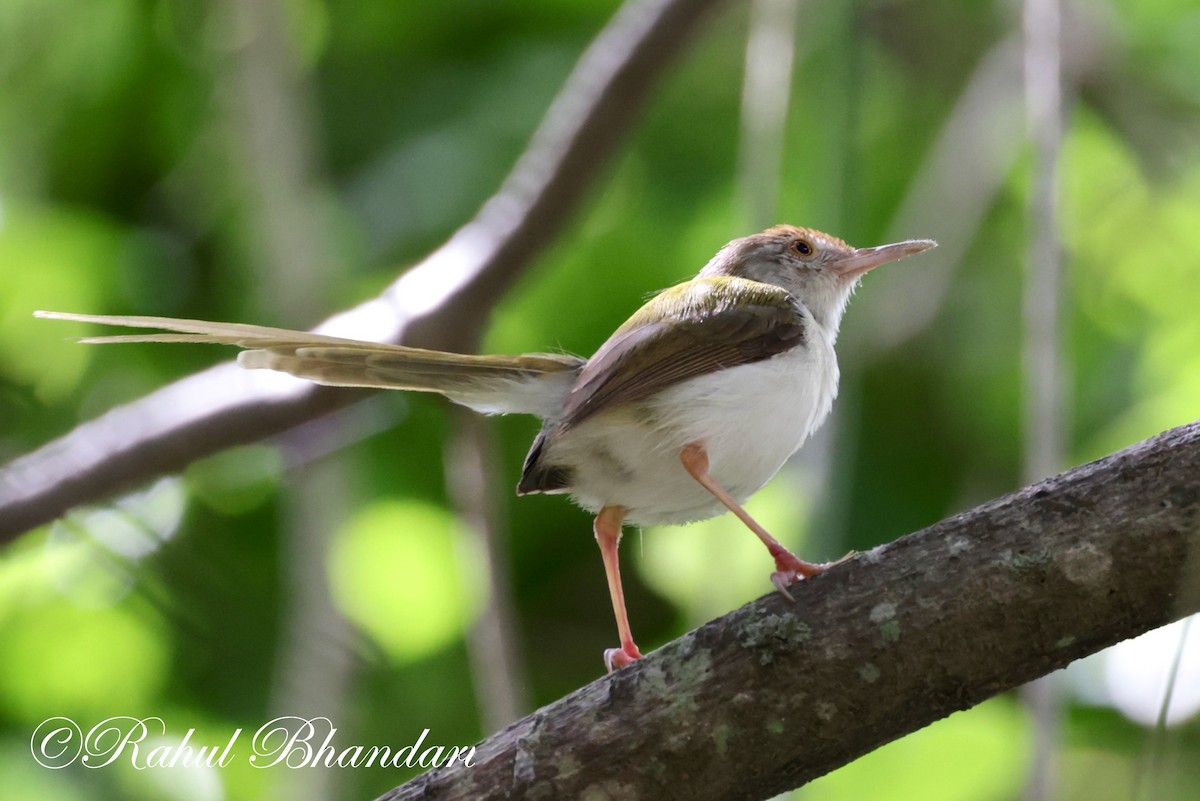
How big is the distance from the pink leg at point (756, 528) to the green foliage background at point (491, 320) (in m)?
0.77

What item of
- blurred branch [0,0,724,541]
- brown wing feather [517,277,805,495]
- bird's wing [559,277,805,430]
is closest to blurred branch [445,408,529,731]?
blurred branch [0,0,724,541]

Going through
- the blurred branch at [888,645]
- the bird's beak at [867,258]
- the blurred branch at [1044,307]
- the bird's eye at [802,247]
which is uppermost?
the bird's eye at [802,247]

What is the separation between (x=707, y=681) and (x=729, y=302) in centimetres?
141

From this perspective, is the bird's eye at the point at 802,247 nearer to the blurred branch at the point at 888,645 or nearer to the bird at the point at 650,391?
the bird at the point at 650,391

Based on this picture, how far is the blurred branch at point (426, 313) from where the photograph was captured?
3.70 m

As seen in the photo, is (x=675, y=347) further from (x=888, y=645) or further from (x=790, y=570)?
(x=888, y=645)

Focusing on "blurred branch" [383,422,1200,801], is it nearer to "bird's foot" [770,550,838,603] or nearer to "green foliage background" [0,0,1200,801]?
"bird's foot" [770,550,838,603]

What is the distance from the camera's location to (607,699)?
217cm

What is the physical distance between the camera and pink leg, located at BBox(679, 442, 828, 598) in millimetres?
2453

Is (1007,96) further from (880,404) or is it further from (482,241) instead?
(482,241)

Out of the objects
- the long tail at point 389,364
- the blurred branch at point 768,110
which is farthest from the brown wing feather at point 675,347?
the blurred branch at point 768,110

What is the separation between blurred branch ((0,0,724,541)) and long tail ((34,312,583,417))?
74 centimetres

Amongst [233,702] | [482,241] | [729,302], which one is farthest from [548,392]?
[233,702]

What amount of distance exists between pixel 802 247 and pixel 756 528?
1416 millimetres
